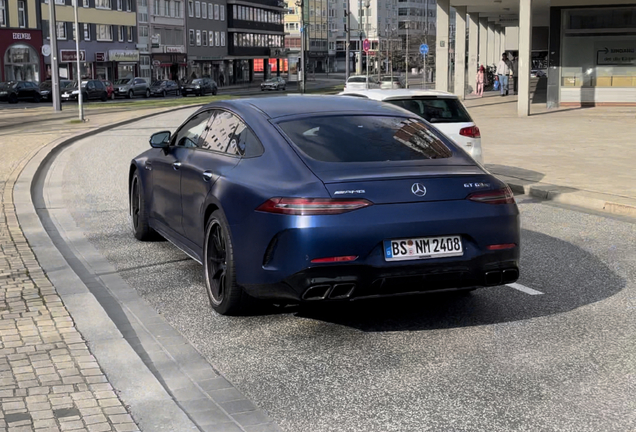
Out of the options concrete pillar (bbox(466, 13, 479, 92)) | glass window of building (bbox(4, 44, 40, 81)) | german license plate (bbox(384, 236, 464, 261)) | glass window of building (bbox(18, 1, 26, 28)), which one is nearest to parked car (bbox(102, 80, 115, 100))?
glass window of building (bbox(4, 44, 40, 81))

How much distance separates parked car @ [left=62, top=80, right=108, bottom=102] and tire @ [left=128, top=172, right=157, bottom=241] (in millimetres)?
50832

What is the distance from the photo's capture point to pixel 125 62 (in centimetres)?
8306

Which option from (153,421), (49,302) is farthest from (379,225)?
(49,302)

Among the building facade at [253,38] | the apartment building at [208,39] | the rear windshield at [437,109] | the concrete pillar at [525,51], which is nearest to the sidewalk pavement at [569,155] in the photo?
the concrete pillar at [525,51]

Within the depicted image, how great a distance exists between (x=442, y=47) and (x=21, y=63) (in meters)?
37.6

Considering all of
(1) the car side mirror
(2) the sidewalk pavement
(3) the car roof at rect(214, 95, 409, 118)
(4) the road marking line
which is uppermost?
(3) the car roof at rect(214, 95, 409, 118)

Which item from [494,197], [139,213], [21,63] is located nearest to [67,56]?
[21,63]

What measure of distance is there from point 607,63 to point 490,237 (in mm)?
32079

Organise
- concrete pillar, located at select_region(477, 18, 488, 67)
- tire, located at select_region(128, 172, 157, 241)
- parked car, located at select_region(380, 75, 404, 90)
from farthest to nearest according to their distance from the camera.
→ concrete pillar, located at select_region(477, 18, 488, 67) → parked car, located at select_region(380, 75, 404, 90) → tire, located at select_region(128, 172, 157, 241)

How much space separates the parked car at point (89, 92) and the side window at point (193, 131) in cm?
5248

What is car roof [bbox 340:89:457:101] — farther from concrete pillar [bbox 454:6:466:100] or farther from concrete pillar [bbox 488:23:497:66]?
concrete pillar [bbox 488:23:497:66]

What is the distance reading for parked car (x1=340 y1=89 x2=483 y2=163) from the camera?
42.4 ft

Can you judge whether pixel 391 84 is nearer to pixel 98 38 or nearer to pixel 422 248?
pixel 98 38

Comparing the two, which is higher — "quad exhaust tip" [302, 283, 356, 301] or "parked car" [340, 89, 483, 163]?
"parked car" [340, 89, 483, 163]
